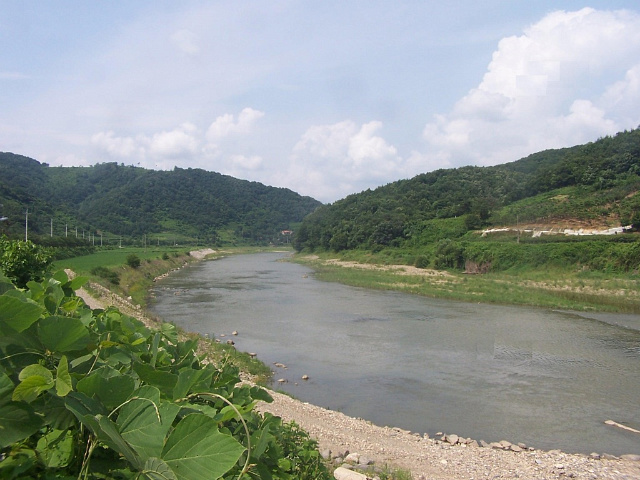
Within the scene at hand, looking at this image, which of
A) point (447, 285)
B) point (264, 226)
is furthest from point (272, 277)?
point (264, 226)

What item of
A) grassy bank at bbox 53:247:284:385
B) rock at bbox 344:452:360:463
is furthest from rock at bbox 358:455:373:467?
grassy bank at bbox 53:247:284:385

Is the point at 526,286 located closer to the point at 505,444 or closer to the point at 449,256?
the point at 449,256

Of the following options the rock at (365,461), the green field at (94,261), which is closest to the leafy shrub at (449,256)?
the green field at (94,261)

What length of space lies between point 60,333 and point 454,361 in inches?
529

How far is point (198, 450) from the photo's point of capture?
84 cm

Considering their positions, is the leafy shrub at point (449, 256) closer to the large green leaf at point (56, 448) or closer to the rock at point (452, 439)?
the rock at point (452, 439)

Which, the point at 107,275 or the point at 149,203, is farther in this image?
the point at 149,203

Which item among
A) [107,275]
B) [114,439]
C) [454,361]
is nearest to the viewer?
[114,439]

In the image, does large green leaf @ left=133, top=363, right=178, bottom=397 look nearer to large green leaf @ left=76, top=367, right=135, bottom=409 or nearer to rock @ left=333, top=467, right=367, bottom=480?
large green leaf @ left=76, top=367, right=135, bottom=409

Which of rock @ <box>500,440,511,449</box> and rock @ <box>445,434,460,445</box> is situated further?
rock @ <box>445,434,460,445</box>

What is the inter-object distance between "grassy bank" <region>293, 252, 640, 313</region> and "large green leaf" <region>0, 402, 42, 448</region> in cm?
2409

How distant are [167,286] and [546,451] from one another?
2706 cm

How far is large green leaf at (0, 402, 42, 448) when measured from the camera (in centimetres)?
87

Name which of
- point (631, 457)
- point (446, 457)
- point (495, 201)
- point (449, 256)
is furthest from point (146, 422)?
point (495, 201)
